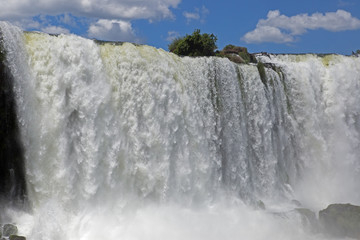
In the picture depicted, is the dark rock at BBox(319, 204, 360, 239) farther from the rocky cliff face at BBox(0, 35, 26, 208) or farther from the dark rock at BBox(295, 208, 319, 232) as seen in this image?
the rocky cliff face at BBox(0, 35, 26, 208)

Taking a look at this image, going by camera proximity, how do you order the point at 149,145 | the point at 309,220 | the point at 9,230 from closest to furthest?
the point at 9,230 → the point at 149,145 → the point at 309,220

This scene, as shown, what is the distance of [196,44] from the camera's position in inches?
916

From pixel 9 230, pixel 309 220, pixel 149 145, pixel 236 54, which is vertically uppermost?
pixel 236 54

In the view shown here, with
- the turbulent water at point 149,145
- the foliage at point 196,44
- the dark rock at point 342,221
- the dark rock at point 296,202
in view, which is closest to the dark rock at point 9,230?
the turbulent water at point 149,145

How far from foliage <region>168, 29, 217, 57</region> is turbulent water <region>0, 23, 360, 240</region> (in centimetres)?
487

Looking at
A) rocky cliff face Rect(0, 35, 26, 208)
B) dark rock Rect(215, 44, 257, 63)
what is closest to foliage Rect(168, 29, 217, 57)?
dark rock Rect(215, 44, 257, 63)

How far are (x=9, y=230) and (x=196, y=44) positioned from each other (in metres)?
14.7

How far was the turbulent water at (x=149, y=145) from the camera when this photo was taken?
1180 centimetres

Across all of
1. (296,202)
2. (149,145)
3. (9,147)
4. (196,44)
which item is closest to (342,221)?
(296,202)

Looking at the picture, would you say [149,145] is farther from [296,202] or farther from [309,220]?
[296,202]

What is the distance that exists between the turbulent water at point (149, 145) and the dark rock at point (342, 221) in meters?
0.54

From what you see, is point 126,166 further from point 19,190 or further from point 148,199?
point 19,190

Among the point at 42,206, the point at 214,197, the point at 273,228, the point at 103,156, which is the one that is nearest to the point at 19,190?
the point at 42,206

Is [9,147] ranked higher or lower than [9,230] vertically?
higher
